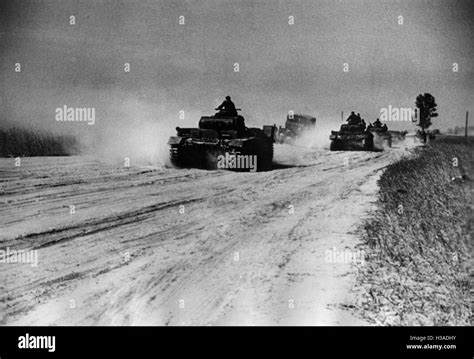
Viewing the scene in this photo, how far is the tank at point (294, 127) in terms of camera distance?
27.7m

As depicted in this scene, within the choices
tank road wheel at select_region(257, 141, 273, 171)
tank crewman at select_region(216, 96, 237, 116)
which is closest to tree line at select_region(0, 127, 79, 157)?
tank crewman at select_region(216, 96, 237, 116)

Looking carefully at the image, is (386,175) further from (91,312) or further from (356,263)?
(91,312)

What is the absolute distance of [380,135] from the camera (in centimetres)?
2664

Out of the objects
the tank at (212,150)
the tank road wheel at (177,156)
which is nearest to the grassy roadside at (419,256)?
the tank at (212,150)

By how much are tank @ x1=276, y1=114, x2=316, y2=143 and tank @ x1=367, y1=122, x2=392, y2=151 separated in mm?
3537

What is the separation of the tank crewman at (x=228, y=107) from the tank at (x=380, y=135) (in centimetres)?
1366

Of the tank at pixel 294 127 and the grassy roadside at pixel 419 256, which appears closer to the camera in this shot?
the grassy roadside at pixel 419 256

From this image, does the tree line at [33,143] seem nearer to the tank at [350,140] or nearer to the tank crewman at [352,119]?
the tank at [350,140]

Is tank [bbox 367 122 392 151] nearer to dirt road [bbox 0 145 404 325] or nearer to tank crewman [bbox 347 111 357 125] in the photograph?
tank crewman [bbox 347 111 357 125]

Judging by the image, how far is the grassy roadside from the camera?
465cm

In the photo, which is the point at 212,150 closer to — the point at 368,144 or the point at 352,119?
the point at 368,144

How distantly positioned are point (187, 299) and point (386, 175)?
27.0 ft

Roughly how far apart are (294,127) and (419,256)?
73.7 feet
